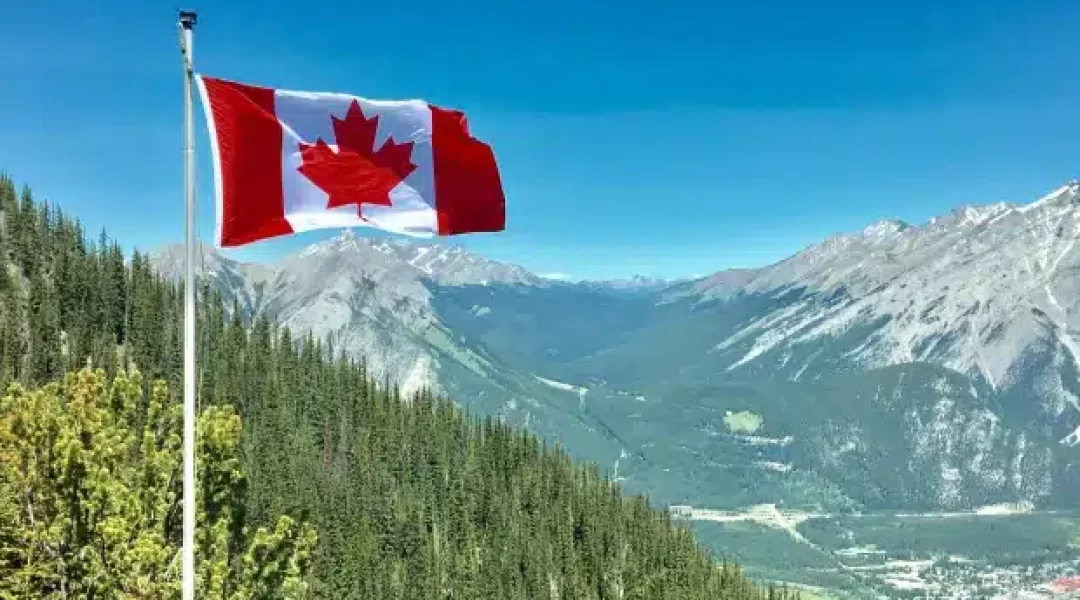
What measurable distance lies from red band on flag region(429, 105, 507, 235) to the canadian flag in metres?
0.03

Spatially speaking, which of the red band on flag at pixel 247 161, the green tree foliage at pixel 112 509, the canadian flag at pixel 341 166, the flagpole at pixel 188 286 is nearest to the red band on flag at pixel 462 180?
the canadian flag at pixel 341 166

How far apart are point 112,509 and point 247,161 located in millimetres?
15451

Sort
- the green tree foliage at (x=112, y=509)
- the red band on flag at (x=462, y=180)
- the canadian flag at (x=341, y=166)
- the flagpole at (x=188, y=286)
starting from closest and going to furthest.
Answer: the flagpole at (x=188, y=286) < the canadian flag at (x=341, y=166) < the red band on flag at (x=462, y=180) < the green tree foliage at (x=112, y=509)

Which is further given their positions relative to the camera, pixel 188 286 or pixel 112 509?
pixel 112 509

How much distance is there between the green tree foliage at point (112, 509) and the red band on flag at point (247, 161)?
39.6 feet

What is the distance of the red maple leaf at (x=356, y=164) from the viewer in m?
22.5

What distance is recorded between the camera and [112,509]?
3033 cm

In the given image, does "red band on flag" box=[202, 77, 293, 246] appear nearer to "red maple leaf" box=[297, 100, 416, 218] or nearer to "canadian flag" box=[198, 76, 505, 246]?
"canadian flag" box=[198, 76, 505, 246]

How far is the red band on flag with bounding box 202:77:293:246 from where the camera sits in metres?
20.7

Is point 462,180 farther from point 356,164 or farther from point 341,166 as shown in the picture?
point 341,166

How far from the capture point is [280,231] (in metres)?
21.7

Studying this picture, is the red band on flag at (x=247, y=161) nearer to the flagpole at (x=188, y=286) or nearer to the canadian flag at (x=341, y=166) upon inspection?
the canadian flag at (x=341, y=166)

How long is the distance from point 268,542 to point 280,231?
596 inches

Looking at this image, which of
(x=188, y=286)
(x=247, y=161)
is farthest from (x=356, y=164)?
(x=188, y=286)
